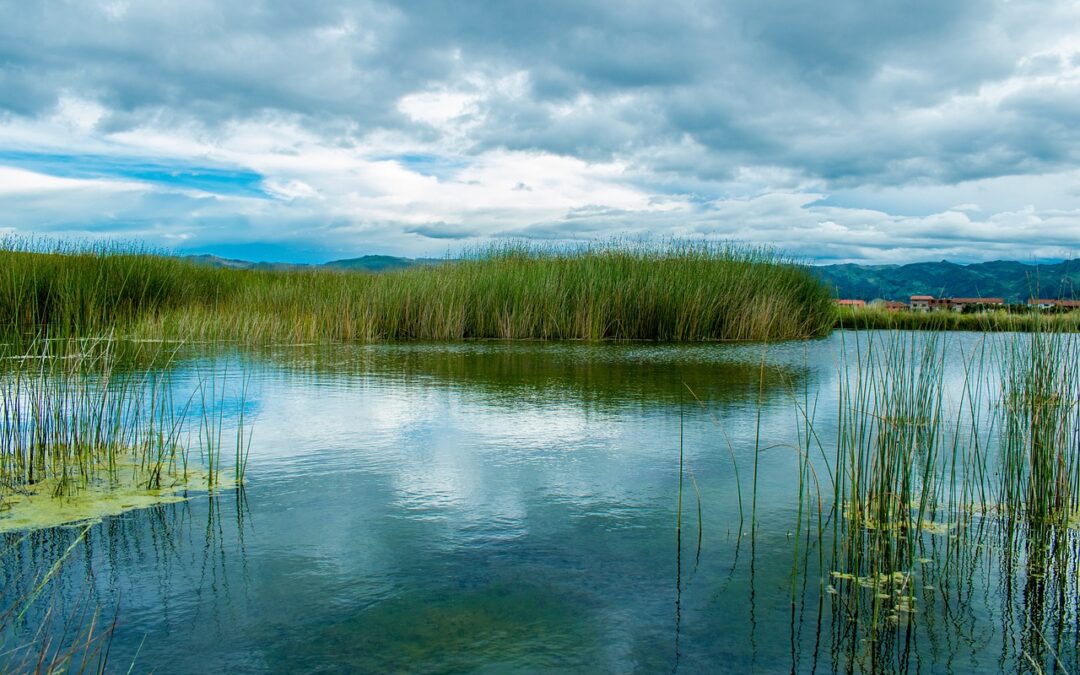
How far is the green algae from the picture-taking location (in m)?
3.36

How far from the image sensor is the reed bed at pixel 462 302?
11.9m

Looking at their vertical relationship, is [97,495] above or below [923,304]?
below

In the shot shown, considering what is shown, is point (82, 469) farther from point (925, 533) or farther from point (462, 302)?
point (462, 302)

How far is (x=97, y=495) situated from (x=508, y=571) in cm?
218

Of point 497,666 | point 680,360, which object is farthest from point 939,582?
point 680,360

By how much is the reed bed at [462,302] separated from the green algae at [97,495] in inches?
Answer: 292

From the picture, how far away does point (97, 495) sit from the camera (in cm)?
369

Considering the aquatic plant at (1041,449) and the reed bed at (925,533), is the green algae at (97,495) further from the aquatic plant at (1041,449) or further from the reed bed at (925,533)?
the aquatic plant at (1041,449)

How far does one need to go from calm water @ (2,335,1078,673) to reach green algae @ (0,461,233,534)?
5.6 inches

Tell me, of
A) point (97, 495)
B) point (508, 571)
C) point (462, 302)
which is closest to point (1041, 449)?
point (508, 571)

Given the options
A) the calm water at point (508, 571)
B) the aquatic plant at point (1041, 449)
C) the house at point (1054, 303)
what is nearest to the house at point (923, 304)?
the house at point (1054, 303)

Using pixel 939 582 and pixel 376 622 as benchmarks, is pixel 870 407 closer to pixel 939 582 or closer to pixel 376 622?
pixel 939 582

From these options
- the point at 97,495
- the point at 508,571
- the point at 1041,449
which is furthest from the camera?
the point at 97,495

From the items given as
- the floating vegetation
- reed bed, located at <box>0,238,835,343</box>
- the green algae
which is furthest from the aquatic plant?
reed bed, located at <box>0,238,835,343</box>
